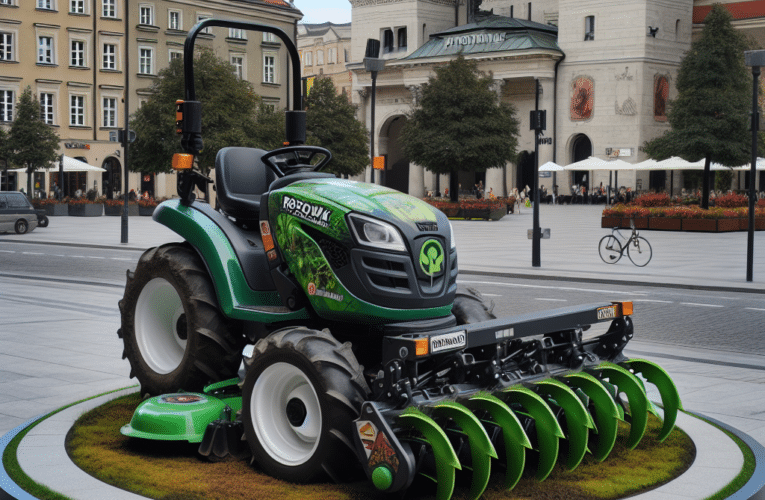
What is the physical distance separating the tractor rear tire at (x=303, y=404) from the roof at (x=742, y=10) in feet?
259

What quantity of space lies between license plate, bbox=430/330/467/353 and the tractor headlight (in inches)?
24.2

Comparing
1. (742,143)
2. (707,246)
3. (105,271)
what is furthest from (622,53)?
(105,271)

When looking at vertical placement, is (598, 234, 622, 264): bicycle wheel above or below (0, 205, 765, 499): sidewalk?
above

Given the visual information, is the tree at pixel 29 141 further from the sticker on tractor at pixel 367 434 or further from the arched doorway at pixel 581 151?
the sticker on tractor at pixel 367 434

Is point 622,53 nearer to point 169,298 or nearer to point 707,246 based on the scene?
point 707,246

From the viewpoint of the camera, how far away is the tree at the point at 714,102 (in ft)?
151

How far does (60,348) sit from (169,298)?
3.43m

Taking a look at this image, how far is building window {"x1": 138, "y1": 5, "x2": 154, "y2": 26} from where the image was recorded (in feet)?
226

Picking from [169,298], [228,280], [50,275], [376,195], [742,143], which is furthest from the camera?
[742,143]

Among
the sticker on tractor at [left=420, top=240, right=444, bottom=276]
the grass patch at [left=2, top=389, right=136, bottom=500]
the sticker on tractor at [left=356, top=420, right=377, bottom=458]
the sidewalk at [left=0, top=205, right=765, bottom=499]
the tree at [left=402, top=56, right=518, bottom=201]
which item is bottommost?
the sidewalk at [left=0, top=205, right=765, bottom=499]

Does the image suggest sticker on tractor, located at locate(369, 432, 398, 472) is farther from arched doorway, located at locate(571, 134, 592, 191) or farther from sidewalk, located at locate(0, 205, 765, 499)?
arched doorway, located at locate(571, 134, 592, 191)

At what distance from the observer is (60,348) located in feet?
32.7

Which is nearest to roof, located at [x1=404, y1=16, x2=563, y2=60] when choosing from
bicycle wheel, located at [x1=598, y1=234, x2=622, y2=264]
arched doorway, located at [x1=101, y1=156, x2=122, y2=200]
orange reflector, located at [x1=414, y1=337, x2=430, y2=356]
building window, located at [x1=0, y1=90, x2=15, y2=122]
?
arched doorway, located at [x1=101, y1=156, x2=122, y2=200]

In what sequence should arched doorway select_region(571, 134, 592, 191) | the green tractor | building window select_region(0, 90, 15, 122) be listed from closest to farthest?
1. the green tractor
2. building window select_region(0, 90, 15, 122)
3. arched doorway select_region(571, 134, 592, 191)
